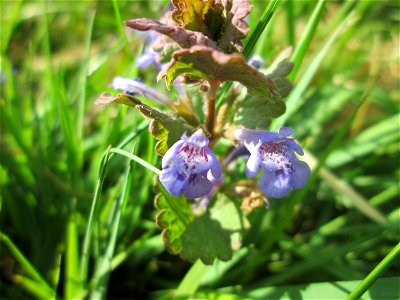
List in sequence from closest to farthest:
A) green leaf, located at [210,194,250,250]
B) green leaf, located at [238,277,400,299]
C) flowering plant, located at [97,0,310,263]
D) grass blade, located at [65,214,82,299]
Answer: flowering plant, located at [97,0,310,263] → green leaf, located at [238,277,400,299] → green leaf, located at [210,194,250,250] → grass blade, located at [65,214,82,299]

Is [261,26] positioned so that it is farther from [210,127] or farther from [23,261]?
[23,261]

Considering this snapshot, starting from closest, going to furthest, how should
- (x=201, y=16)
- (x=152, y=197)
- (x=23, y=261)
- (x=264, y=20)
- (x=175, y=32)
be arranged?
(x=175, y=32), (x=201, y=16), (x=264, y=20), (x=23, y=261), (x=152, y=197)

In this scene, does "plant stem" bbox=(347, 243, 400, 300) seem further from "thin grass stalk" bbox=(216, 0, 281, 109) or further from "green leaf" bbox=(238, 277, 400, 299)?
"thin grass stalk" bbox=(216, 0, 281, 109)

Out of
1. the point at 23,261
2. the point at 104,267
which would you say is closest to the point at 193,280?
the point at 104,267

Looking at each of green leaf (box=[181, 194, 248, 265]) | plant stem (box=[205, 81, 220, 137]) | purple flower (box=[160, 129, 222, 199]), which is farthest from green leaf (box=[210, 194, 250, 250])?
purple flower (box=[160, 129, 222, 199])

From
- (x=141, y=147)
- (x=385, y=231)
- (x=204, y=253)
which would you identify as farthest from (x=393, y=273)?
(x=141, y=147)

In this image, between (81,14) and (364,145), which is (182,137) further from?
(81,14)

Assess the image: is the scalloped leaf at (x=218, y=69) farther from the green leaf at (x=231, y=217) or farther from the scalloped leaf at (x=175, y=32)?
the green leaf at (x=231, y=217)
